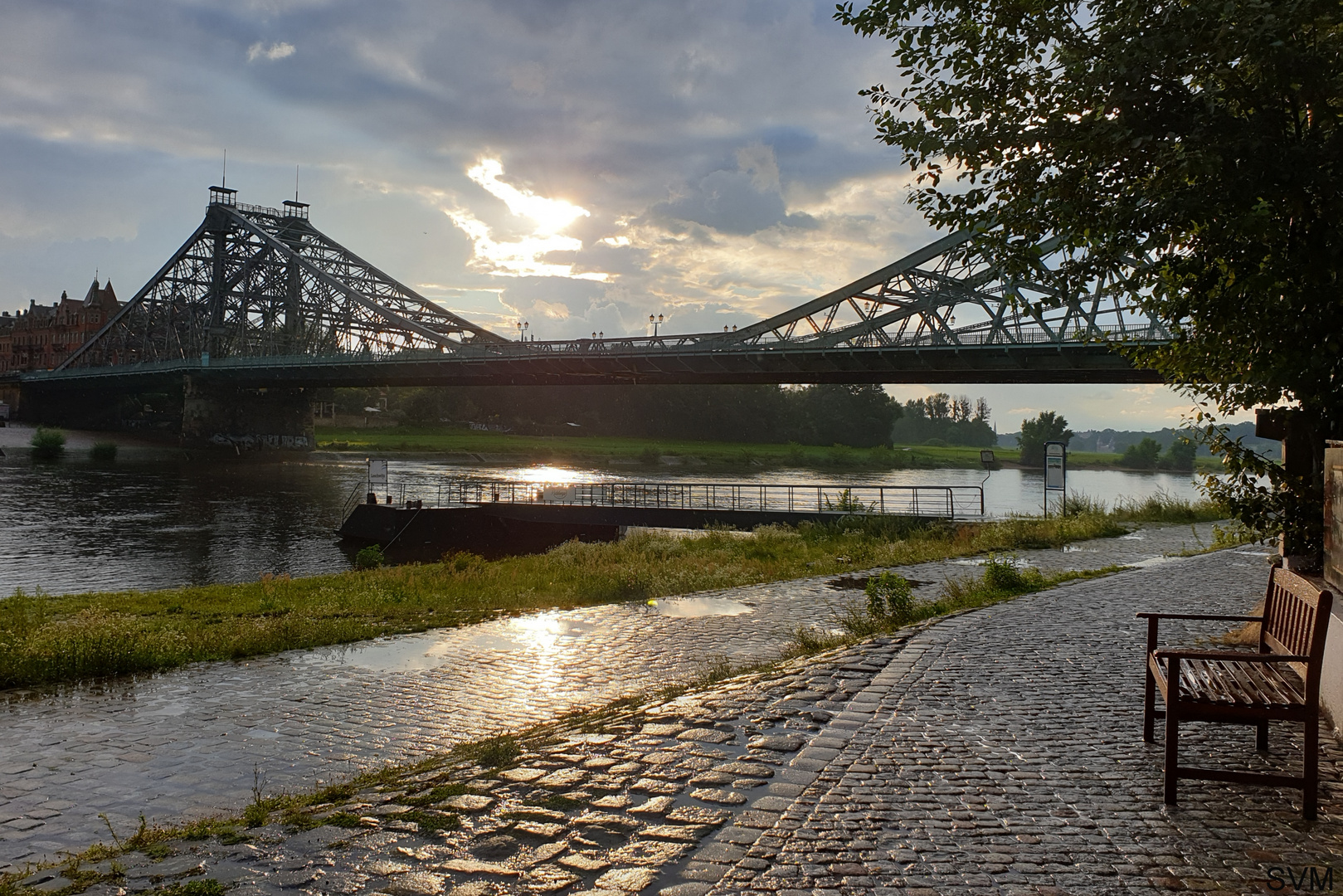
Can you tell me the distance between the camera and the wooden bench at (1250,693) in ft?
14.0

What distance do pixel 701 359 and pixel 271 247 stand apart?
5091 cm

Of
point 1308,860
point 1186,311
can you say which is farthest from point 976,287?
point 1308,860

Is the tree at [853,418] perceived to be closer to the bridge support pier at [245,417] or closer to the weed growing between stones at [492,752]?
the bridge support pier at [245,417]

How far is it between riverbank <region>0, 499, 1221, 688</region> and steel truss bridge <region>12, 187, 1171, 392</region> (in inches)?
202

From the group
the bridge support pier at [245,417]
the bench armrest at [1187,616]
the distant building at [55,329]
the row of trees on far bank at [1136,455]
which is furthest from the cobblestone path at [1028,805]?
the distant building at [55,329]

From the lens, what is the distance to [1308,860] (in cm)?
380

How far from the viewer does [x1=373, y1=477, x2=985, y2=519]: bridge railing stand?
2592 cm

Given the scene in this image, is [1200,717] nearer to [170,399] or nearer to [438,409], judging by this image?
[170,399]

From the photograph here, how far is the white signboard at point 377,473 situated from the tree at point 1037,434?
6455cm

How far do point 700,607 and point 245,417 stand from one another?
71009 millimetres

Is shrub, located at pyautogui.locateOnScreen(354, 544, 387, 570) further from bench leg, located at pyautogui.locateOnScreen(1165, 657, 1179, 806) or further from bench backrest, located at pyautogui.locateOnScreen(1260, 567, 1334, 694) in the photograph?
bench leg, located at pyautogui.locateOnScreen(1165, 657, 1179, 806)

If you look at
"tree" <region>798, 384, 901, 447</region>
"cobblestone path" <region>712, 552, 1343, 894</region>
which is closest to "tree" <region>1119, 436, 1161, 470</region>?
"tree" <region>798, 384, 901, 447</region>

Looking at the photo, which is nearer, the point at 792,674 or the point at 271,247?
the point at 792,674

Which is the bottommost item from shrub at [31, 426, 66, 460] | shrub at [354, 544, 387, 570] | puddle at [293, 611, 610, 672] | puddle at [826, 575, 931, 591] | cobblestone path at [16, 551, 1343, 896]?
shrub at [354, 544, 387, 570]
